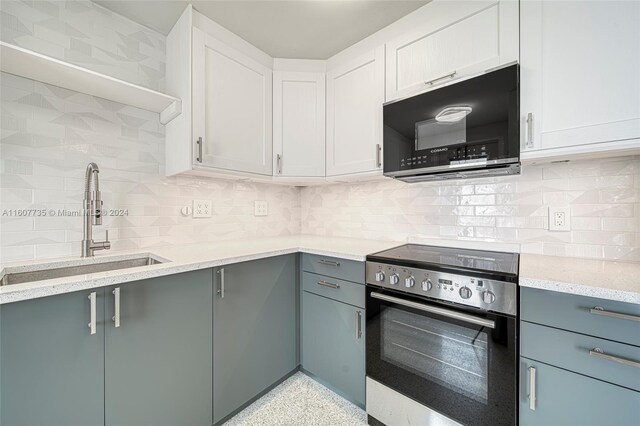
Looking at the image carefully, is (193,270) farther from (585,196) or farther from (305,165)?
(585,196)

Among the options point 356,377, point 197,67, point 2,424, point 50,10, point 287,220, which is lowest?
point 356,377

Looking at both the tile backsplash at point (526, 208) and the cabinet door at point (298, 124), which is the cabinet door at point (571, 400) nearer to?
the tile backsplash at point (526, 208)

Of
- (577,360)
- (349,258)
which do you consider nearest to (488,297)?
(577,360)

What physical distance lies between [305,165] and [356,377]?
55.2 inches

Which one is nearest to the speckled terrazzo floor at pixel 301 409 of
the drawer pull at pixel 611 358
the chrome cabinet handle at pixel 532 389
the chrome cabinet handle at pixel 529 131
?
the chrome cabinet handle at pixel 532 389

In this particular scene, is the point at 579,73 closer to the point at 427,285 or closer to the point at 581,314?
the point at 581,314

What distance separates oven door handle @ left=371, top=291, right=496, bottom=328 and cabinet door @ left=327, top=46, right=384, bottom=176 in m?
0.79

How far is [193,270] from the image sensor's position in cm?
119

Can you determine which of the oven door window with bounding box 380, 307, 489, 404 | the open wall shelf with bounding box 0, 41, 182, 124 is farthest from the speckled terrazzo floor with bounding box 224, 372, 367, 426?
the open wall shelf with bounding box 0, 41, 182, 124

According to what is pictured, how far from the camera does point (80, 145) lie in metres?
1.36

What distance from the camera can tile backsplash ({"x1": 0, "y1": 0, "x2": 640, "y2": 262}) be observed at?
119cm

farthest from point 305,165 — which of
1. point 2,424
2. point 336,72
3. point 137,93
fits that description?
point 2,424

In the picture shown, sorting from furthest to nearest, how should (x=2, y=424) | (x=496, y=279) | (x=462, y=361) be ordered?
1. (x=462, y=361)
2. (x=496, y=279)
3. (x=2, y=424)

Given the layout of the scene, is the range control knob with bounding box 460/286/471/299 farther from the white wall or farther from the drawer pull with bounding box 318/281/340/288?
the white wall
